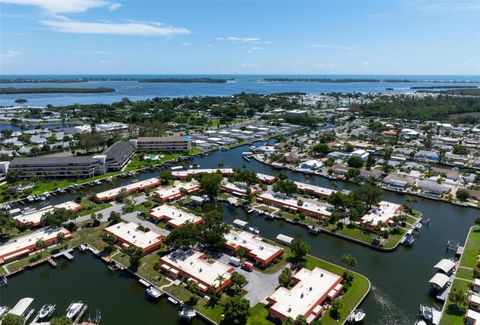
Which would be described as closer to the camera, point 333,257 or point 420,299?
point 420,299

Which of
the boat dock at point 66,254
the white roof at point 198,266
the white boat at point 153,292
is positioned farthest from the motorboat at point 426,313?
the boat dock at point 66,254

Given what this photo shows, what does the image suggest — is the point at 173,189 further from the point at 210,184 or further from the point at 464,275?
the point at 464,275

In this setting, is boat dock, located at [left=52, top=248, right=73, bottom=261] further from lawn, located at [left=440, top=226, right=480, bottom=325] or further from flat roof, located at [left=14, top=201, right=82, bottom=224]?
lawn, located at [left=440, top=226, right=480, bottom=325]

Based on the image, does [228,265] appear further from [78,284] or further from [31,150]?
[31,150]

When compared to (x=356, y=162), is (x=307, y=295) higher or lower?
lower

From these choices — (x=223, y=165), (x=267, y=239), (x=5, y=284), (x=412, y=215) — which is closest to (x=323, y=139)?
(x=223, y=165)

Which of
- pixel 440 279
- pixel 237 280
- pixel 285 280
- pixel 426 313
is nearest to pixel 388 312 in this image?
pixel 426 313

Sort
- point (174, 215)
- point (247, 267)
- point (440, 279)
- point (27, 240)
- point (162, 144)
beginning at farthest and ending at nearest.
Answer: point (162, 144), point (174, 215), point (27, 240), point (247, 267), point (440, 279)
